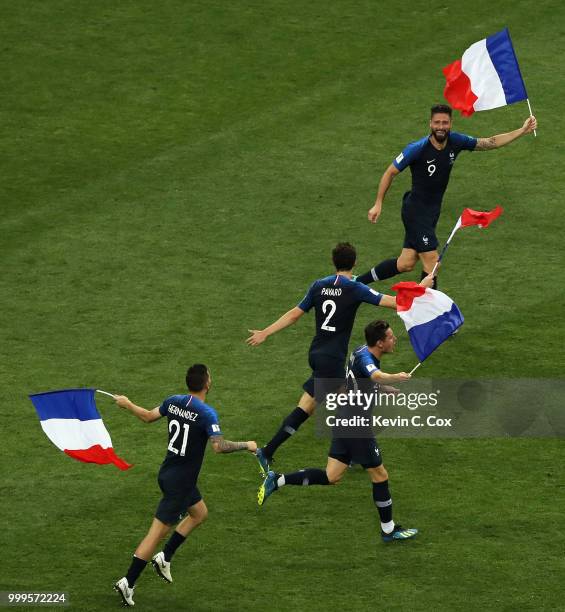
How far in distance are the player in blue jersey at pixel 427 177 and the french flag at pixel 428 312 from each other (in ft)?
11.0

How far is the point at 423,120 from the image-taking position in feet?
85.7

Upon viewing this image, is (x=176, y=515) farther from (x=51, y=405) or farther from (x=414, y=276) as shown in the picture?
(x=414, y=276)

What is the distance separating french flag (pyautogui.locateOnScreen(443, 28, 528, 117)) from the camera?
2009 centimetres

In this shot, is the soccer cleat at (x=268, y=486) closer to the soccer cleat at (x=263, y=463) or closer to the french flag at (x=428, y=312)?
the soccer cleat at (x=263, y=463)

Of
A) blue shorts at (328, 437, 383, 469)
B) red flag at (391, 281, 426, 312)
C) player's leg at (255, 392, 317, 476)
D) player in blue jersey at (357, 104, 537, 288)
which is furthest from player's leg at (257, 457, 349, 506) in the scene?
player in blue jersey at (357, 104, 537, 288)

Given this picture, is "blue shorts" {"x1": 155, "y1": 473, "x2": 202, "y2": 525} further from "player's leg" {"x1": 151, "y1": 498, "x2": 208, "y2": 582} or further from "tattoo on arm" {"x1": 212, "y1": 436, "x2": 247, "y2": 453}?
"tattoo on arm" {"x1": 212, "y1": 436, "x2": 247, "y2": 453}

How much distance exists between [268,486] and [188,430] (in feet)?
5.57

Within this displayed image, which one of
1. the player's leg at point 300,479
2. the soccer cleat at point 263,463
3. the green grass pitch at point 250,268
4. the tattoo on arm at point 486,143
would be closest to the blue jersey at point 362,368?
the player's leg at point 300,479

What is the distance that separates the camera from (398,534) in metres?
15.6

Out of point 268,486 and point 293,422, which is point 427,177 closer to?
point 293,422

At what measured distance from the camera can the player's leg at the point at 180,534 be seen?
1483 centimetres

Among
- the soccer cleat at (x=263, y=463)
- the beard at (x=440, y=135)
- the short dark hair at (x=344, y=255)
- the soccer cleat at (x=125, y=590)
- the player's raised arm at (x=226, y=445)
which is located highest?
the beard at (x=440, y=135)

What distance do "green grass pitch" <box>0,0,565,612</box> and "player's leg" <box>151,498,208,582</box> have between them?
0.68 ft

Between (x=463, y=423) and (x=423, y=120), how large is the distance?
30.9ft
